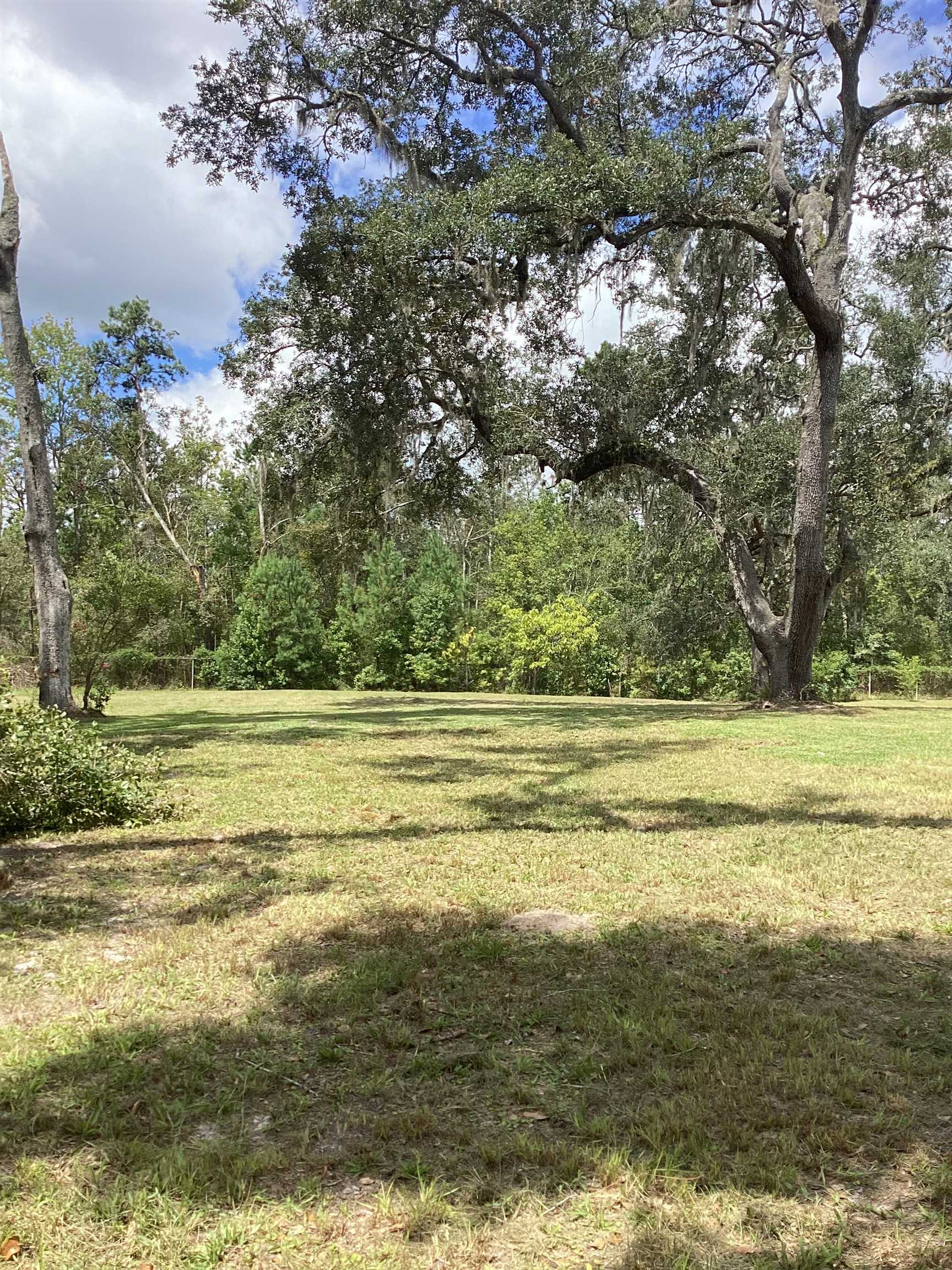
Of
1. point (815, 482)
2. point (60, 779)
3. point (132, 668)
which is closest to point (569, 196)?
point (815, 482)

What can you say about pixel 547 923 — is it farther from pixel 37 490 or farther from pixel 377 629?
pixel 377 629

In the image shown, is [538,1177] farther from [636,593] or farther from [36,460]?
[636,593]

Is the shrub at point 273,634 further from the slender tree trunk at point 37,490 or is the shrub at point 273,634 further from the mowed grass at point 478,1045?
the mowed grass at point 478,1045

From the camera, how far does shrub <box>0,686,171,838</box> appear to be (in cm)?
483

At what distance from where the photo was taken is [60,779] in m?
5.05

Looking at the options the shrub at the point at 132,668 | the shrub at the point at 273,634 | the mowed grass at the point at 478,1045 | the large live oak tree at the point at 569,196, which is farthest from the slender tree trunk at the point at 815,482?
the shrub at the point at 273,634

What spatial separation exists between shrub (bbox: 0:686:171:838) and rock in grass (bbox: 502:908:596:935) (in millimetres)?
2983

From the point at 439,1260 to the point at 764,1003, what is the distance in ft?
4.76

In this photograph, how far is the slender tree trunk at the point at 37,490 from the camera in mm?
7883

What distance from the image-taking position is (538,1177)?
1807mm

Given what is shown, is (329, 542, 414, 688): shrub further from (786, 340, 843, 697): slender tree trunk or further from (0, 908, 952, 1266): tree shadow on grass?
(0, 908, 952, 1266): tree shadow on grass

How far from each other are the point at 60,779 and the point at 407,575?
26.6 m

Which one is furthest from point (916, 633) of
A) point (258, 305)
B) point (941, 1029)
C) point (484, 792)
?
point (941, 1029)

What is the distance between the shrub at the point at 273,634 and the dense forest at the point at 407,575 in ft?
0.24
